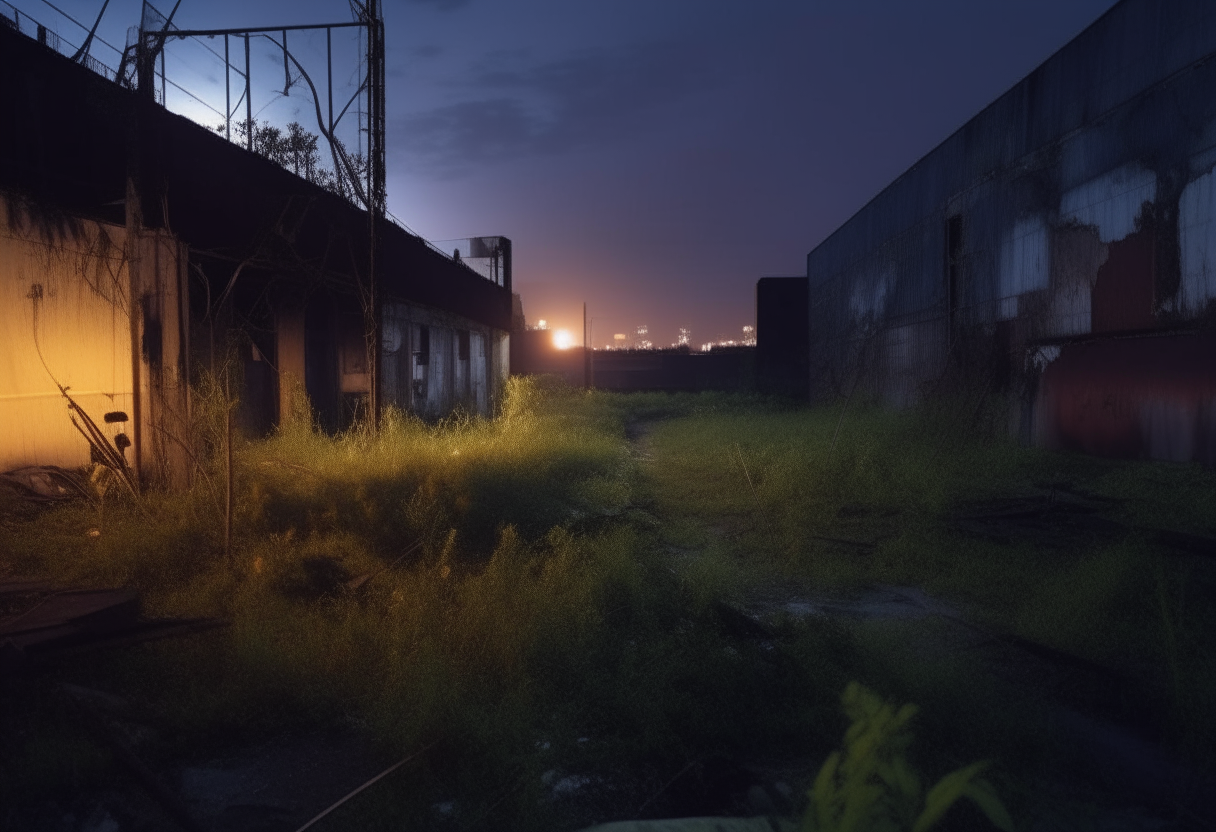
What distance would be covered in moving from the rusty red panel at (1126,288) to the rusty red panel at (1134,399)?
0.23 m

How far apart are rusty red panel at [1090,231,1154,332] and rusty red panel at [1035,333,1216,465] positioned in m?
0.23

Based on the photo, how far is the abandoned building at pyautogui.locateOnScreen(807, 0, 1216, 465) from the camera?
27.1 ft

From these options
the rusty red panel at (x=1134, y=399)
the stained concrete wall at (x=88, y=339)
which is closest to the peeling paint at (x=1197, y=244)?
the rusty red panel at (x=1134, y=399)

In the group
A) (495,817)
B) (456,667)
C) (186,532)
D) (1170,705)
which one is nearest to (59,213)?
(186,532)

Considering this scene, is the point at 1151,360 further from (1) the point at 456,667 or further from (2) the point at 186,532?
(2) the point at 186,532

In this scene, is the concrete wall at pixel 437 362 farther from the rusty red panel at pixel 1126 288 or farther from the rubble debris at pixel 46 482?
the rusty red panel at pixel 1126 288

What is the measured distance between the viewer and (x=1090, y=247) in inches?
394

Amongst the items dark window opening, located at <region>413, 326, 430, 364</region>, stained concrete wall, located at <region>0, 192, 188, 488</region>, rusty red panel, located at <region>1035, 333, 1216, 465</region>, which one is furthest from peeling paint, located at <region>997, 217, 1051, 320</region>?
stained concrete wall, located at <region>0, 192, 188, 488</region>

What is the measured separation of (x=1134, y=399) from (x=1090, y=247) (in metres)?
2.11

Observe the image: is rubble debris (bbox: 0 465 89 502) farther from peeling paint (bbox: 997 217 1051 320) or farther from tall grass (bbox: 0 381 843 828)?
peeling paint (bbox: 997 217 1051 320)

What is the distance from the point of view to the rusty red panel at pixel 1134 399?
327 inches

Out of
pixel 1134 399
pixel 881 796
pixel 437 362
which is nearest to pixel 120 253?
pixel 881 796

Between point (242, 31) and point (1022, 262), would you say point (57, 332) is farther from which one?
point (1022, 262)

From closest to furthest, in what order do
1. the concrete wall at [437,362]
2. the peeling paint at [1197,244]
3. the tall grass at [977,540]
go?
1. the tall grass at [977,540]
2. the peeling paint at [1197,244]
3. the concrete wall at [437,362]
